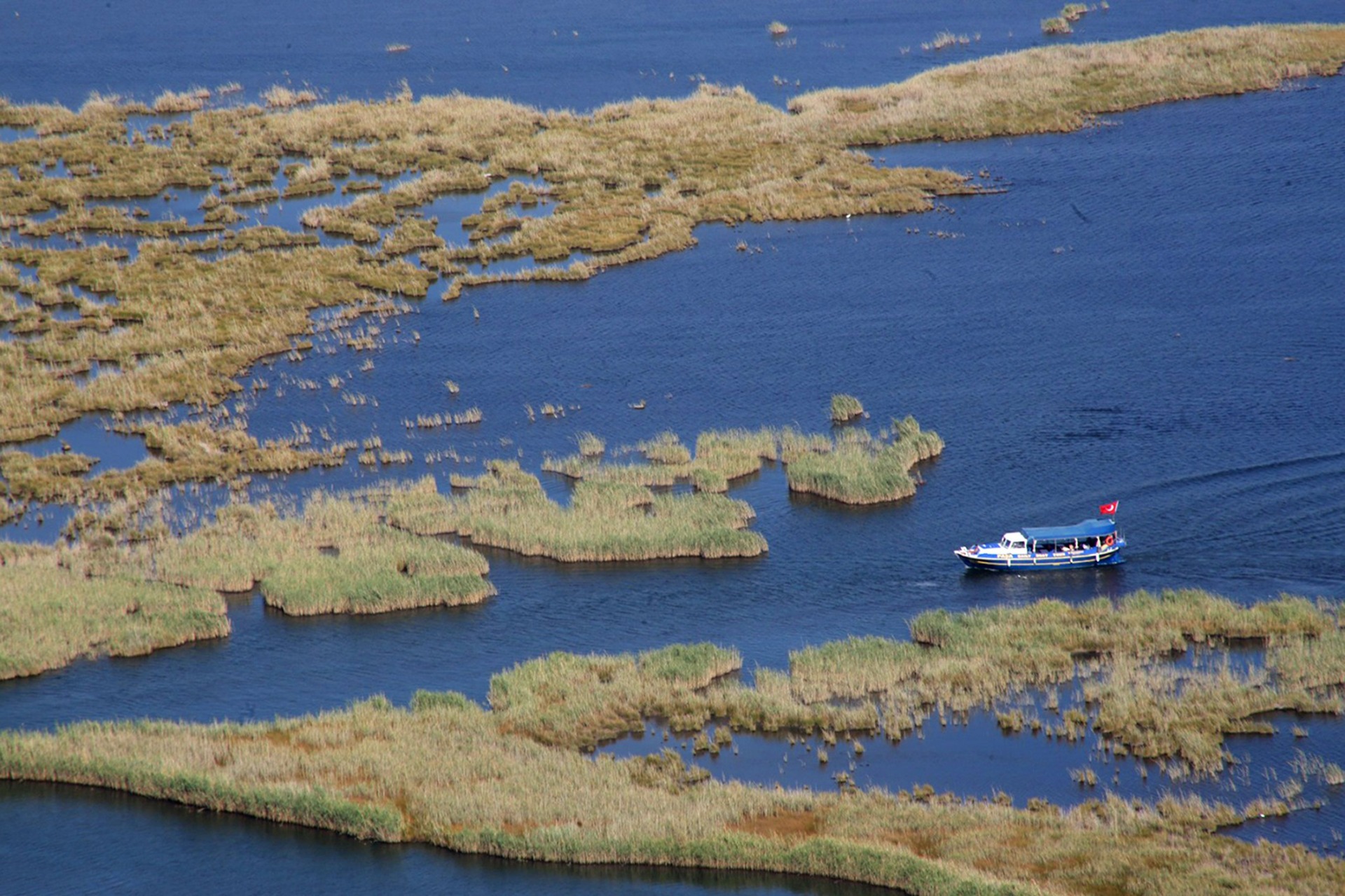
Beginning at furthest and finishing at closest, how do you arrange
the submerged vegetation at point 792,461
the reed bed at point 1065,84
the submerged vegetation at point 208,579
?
1. the reed bed at point 1065,84
2. the submerged vegetation at point 792,461
3. the submerged vegetation at point 208,579

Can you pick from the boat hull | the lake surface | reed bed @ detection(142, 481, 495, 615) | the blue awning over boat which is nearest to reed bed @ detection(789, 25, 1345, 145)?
the lake surface

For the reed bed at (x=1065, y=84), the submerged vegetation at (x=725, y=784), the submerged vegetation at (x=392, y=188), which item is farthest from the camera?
the reed bed at (x=1065, y=84)

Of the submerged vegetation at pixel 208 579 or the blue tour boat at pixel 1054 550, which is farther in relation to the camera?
the blue tour boat at pixel 1054 550

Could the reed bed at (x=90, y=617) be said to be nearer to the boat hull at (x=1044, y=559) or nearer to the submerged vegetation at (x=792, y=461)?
the submerged vegetation at (x=792, y=461)

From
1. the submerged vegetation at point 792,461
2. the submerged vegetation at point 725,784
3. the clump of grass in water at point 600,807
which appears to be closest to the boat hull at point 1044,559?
the submerged vegetation at point 725,784

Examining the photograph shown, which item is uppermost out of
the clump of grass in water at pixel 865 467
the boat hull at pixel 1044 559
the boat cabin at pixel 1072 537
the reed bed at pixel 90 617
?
the clump of grass in water at pixel 865 467

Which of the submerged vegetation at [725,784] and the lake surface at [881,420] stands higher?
the lake surface at [881,420]

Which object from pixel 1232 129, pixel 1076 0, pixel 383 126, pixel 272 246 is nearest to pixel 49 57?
pixel 383 126

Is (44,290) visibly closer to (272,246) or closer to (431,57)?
(272,246)

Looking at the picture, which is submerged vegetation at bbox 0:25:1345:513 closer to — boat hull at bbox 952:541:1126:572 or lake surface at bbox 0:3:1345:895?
lake surface at bbox 0:3:1345:895
